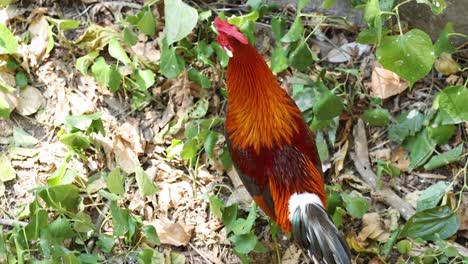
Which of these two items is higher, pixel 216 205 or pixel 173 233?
pixel 216 205

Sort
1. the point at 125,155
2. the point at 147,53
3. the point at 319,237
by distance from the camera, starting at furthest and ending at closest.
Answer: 1. the point at 147,53
2. the point at 125,155
3. the point at 319,237

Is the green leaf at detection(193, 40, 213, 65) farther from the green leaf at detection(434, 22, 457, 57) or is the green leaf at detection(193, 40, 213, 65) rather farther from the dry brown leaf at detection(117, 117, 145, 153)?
the green leaf at detection(434, 22, 457, 57)

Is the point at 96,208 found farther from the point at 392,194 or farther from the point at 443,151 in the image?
the point at 443,151

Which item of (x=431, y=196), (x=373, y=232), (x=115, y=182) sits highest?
(x=115, y=182)

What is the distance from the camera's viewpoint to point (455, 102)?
272 centimetres

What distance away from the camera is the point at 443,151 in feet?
9.86

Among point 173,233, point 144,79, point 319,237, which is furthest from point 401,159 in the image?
point 144,79

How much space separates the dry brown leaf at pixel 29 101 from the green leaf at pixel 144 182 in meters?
0.58

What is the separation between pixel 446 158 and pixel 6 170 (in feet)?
5.69

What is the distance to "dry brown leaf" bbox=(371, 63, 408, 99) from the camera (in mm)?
3094

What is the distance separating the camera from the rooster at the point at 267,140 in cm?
252

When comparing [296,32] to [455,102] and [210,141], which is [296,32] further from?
[455,102]

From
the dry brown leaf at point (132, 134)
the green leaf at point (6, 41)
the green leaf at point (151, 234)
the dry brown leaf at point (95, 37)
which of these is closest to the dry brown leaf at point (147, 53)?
the dry brown leaf at point (95, 37)

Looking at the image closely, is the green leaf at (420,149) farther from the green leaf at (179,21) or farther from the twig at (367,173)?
the green leaf at (179,21)
